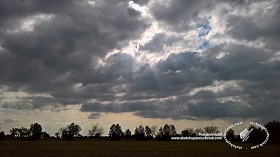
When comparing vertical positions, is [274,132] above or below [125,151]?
above

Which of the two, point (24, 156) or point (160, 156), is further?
point (160, 156)

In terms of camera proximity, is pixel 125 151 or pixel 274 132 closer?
pixel 125 151

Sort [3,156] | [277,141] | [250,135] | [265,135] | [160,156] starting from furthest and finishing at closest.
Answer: [250,135] < [265,135] < [277,141] < [160,156] < [3,156]

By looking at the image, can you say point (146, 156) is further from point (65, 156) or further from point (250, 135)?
point (250, 135)

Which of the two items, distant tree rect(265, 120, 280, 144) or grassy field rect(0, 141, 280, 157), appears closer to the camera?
grassy field rect(0, 141, 280, 157)

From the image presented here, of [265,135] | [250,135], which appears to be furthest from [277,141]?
[250,135]

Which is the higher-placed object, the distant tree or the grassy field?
the distant tree

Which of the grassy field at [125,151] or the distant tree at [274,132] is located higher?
the distant tree at [274,132]

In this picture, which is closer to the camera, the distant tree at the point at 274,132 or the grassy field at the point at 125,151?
the grassy field at the point at 125,151

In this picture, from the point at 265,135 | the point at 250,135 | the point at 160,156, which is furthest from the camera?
the point at 250,135

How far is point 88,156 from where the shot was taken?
59219 mm

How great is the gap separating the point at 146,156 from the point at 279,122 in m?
144

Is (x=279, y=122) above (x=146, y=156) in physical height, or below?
above

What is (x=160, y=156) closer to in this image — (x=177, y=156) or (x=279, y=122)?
(x=177, y=156)
